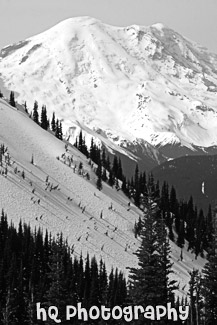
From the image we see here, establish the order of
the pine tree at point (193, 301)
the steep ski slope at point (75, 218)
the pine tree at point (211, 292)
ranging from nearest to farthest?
the pine tree at point (193, 301) < the pine tree at point (211, 292) < the steep ski slope at point (75, 218)

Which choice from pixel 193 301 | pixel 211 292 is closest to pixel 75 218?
pixel 211 292

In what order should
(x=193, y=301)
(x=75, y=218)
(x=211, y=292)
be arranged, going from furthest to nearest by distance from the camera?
1. (x=75, y=218)
2. (x=211, y=292)
3. (x=193, y=301)

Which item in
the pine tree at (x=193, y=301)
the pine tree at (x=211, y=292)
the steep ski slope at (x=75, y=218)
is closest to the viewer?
the pine tree at (x=193, y=301)

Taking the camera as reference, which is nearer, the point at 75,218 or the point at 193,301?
the point at 193,301

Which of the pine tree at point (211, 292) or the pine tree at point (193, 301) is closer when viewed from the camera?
the pine tree at point (193, 301)

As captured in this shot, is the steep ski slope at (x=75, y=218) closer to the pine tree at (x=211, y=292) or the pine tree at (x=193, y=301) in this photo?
the pine tree at (x=211, y=292)

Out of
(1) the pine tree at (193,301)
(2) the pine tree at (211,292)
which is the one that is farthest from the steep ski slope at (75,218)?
(1) the pine tree at (193,301)

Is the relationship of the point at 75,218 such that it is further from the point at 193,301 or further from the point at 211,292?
the point at 193,301

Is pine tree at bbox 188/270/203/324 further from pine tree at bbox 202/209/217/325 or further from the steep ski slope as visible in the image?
the steep ski slope

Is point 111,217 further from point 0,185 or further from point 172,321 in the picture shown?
point 172,321

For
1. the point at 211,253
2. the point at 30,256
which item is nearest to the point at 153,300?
the point at 211,253

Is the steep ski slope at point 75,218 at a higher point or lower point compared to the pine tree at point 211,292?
higher

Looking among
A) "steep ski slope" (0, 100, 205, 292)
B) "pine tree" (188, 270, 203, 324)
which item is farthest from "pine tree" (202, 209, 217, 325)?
"steep ski slope" (0, 100, 205, 292)
